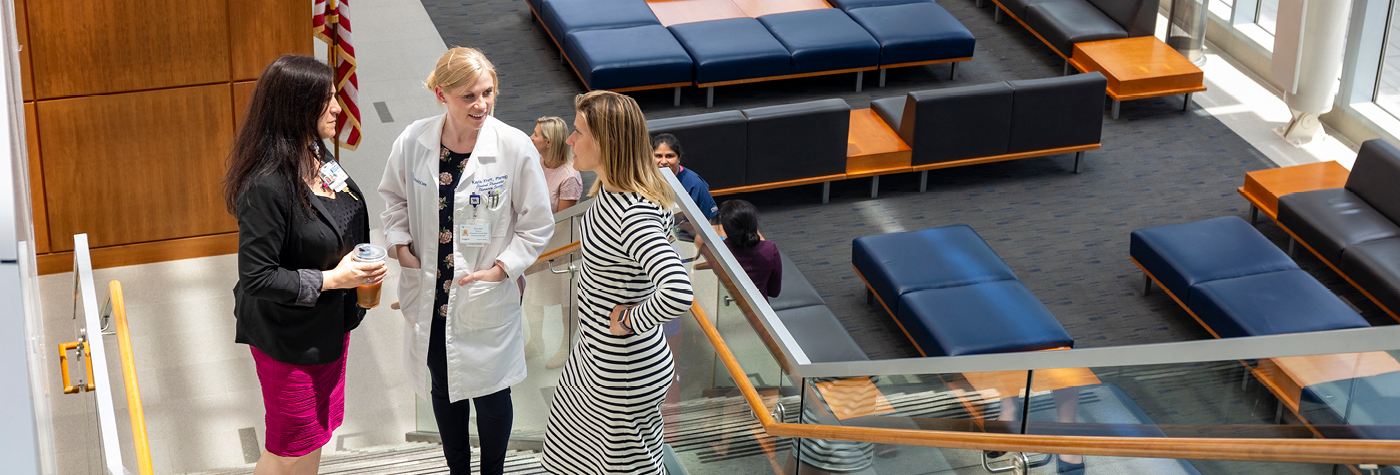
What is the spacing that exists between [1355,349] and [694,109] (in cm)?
827

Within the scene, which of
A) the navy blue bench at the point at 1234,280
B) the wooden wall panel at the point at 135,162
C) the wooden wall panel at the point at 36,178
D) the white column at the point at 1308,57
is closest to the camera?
the wooden wall panel at the point at 36,178

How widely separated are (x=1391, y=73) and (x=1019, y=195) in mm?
3463

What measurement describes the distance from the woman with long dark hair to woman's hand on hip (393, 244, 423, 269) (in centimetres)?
10

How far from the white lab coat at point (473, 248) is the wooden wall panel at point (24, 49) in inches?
127

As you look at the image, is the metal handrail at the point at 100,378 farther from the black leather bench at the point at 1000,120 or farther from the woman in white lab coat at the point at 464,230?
the black leather bench at the point at 1000,120

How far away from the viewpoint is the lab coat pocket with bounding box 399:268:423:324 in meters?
3.58

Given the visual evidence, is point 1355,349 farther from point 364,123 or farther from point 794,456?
point 364,123

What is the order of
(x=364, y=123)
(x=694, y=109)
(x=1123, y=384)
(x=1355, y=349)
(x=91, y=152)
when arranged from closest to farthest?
1. (x=1355, y=349)
2. (x=1123, y=384)
3. (x=91, y=152)
4. (x=364, y=123)
5. (x=694, y=109)

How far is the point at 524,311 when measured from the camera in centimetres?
475

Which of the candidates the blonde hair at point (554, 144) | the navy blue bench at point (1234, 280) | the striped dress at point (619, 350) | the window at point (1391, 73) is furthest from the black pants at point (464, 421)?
the window at point (1391, 73)

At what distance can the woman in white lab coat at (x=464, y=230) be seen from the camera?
3416 mm

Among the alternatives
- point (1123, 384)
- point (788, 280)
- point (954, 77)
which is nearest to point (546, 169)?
point (788, 280)

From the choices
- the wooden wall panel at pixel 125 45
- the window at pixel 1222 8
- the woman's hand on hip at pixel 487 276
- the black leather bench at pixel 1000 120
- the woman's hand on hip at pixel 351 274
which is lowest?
the black leather bench at pixel 1000 120

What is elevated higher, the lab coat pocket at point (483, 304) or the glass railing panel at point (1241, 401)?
→ the glass railing panel at point (1241, 401)
